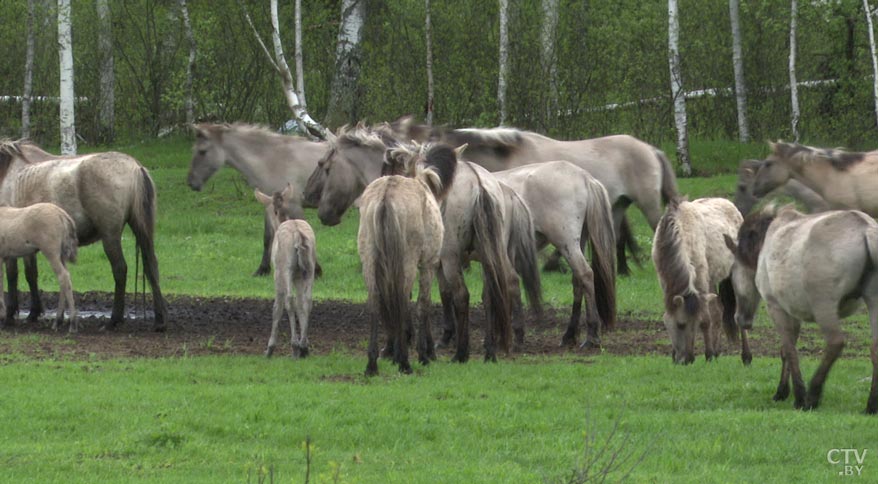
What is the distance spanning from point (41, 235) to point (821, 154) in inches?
333

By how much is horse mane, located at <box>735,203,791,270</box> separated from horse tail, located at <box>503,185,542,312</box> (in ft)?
9.49

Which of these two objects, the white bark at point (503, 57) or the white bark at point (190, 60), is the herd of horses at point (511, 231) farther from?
the white bark at point (190, 60)

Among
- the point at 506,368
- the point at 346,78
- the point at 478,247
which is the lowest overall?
the point at 506,368

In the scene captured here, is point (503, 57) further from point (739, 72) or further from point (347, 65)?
point (739, 72)

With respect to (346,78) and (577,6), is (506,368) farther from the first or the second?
(577,6)

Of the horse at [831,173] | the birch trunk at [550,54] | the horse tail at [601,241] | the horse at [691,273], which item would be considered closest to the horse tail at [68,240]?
the horse tail at [601,241]

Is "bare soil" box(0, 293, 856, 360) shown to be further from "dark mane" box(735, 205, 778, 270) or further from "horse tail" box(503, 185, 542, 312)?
"dark mane" box(735, 205, 778, 270)

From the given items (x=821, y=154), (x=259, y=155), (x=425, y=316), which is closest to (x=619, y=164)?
(x=821, y=154)

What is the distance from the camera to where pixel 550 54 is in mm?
28609

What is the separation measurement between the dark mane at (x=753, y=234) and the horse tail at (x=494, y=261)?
231 centimetres

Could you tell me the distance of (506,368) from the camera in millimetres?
11938

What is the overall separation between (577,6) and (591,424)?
2253 centimetres

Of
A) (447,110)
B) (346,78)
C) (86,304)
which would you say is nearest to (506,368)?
(86,304)

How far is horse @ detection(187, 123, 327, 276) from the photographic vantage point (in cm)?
1877
